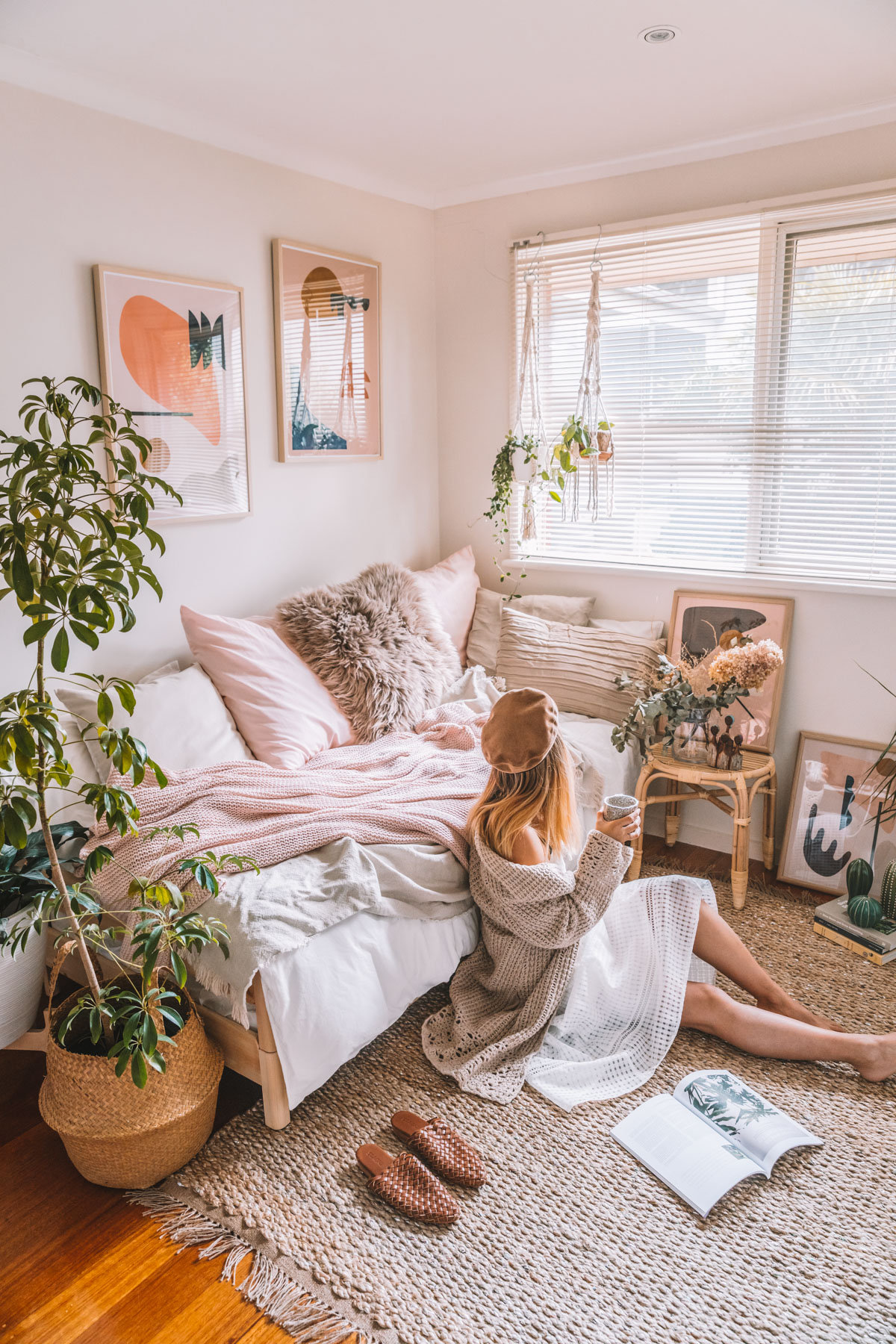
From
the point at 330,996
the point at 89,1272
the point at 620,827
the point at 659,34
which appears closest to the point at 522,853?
the point at 620,827

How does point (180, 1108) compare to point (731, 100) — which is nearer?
point (180, 1108)

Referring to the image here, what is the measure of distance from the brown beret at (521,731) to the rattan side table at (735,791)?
34.3 inches

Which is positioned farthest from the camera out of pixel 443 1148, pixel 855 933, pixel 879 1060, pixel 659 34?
pixel 855 933

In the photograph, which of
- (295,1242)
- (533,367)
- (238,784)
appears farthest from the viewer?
(533,367)

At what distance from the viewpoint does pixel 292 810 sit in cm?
228

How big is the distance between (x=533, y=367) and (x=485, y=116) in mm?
974

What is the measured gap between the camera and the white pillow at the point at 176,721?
238 centimetres

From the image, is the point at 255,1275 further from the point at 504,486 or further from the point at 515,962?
the point at 504,486

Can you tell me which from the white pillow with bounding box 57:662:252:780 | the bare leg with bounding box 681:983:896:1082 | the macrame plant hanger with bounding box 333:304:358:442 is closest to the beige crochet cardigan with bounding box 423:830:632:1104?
the bare leg with bounding box 681:983:896:1082

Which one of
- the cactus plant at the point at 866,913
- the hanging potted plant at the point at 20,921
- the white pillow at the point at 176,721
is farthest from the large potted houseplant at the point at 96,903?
the cactus plant at the point at 866,913

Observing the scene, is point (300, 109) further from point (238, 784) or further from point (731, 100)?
point (238, 784)

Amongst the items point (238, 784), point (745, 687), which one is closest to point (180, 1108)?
point (238, 784)

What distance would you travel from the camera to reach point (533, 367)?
11.7 ft

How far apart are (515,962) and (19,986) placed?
1177 mm
